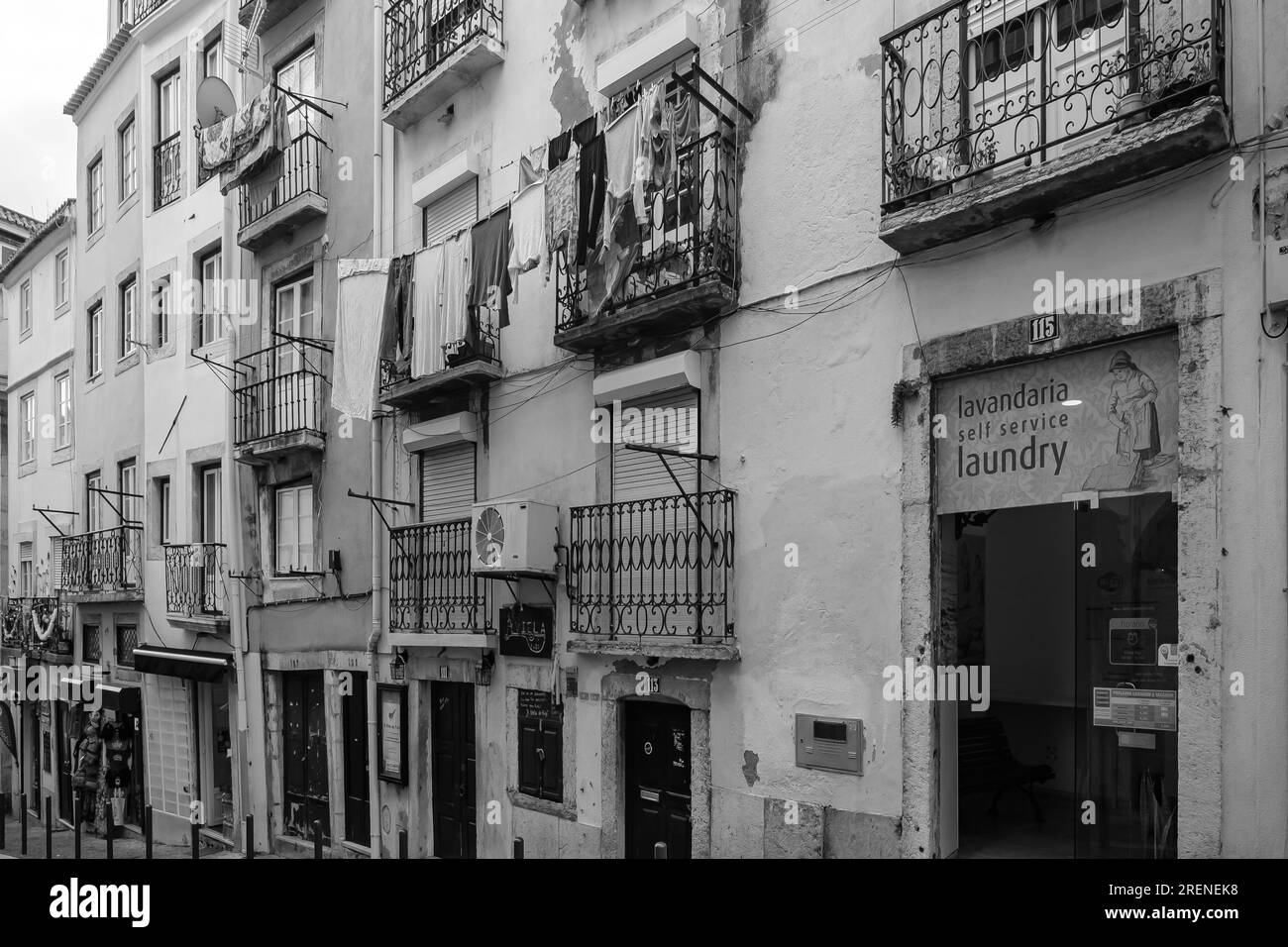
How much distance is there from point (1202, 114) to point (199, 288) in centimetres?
1519

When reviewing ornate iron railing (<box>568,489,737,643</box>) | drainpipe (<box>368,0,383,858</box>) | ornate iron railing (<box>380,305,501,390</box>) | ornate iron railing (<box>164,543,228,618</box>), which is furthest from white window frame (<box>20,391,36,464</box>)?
ornate iron railing (<box>568,489,737,643</box>)

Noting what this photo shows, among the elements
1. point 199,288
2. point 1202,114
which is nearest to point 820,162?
point 1202,114

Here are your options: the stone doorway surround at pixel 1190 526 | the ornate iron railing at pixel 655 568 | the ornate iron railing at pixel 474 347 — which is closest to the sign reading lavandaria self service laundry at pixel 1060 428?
the stone doorway surround at pixel 1190 526

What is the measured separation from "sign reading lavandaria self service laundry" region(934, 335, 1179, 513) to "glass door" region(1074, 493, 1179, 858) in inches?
10.1

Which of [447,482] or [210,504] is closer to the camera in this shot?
[447,482]

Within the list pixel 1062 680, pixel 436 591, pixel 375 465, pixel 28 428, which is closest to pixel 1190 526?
pixel 1062 680

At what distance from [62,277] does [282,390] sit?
39.7 feet

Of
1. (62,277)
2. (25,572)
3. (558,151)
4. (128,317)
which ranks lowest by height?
(25,572)

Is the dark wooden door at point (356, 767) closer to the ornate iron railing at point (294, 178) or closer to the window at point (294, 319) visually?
the window at point (294, 319)

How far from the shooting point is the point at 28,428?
24.4 meters

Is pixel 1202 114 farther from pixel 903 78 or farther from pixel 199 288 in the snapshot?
pixel 199 288

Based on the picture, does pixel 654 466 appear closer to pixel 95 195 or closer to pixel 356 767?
pixel 356 767

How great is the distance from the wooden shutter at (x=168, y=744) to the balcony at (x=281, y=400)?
4.86m
